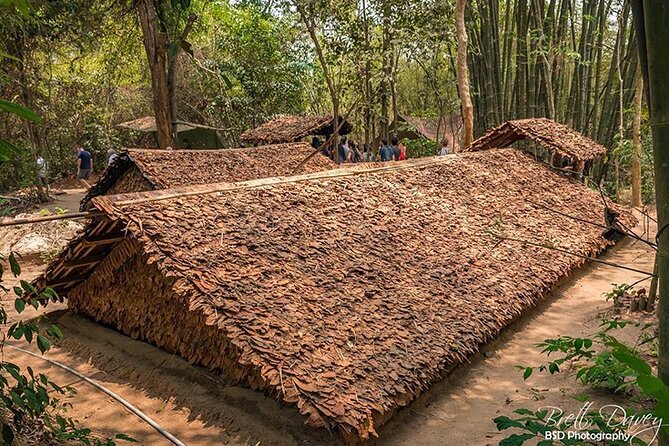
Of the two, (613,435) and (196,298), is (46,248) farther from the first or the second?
(613,435)

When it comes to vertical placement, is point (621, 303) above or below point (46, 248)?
below

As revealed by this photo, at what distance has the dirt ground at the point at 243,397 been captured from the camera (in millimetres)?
3178

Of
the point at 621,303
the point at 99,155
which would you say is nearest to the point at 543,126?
the point at 621,303

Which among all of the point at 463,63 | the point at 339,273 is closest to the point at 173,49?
the point at 463,63

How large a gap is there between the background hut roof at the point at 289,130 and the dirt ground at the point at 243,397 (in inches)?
414

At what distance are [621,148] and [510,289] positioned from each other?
6412 mm

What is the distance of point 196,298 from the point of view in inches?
123

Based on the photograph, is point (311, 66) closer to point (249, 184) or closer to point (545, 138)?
point (545, 138)

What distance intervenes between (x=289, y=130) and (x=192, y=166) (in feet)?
24.4

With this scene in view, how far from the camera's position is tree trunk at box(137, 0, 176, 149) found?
31.5 feet

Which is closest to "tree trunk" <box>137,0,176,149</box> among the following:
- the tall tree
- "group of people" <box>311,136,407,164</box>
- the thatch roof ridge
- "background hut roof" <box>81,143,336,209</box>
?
the tall tree

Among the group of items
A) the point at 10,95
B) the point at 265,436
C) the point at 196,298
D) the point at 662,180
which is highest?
the point at 10,95

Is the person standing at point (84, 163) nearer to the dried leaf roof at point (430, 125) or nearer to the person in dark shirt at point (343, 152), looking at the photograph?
the person in dark shirt at point (343, 152)

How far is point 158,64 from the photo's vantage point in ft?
32.1
